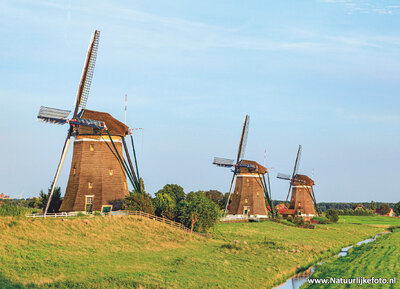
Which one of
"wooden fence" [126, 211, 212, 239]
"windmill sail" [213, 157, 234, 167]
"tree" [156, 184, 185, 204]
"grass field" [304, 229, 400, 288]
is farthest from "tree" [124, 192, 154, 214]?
"tree" [156, 184, 185, 204]

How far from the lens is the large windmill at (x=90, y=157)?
48.0 metres

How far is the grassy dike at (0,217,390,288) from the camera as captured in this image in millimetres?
26453

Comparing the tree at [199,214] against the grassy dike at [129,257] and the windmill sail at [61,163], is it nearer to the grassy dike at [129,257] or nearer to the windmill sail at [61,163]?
the grassy dike at [129,257]

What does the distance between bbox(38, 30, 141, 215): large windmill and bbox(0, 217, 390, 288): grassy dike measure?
5.43 meters

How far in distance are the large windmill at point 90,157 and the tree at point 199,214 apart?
719 cm

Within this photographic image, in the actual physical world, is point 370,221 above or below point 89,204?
below

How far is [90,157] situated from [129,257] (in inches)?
708

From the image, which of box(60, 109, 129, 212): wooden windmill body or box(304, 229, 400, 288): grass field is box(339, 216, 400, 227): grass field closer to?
box(304, 229, 400, 288): grass field

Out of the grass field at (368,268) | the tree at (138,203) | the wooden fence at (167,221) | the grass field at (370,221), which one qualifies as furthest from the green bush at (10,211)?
the grass field at (370,221)

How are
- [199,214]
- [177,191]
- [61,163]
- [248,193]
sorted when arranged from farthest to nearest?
[177,191] → [248,193] → [199,214] → [61,163]

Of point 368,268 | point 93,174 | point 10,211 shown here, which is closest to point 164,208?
point 93,174

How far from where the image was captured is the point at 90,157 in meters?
49.0

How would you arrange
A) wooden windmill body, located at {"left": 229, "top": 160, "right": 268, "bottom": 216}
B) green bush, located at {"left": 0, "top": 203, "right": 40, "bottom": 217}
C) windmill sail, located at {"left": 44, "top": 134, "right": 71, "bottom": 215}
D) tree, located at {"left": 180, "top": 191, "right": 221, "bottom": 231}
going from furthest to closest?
1. wooden windmill body, located at {"left": 229, "top": 160, "right": 268, "bottom": 216}
2. tree, located at {"left": 180, "top": 191, "right": 221, "bottom": 231}
3. windmill sail, located at {"left": 44, "top": 134, "right": 71, "bottom": 215}
4. green bush, located at {"left": 0, "top": 203, "right": 40, "bottom": 217}

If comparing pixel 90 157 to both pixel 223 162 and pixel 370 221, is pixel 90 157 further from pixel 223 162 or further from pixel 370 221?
pixel 370 221
